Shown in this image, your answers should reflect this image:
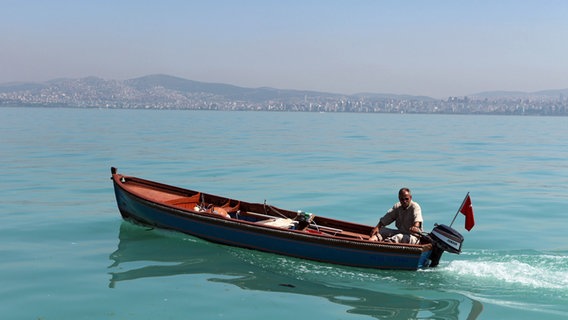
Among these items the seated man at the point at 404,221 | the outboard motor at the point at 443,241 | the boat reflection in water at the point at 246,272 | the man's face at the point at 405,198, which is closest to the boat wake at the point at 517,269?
the outboard motor at the point at 443,241

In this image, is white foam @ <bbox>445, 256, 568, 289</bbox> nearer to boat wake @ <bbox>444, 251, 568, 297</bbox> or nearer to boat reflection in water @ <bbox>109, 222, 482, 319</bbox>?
boat wake @ <bbox>444, 251, 568, 297</bbox>

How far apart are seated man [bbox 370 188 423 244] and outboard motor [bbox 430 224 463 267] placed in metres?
0.45

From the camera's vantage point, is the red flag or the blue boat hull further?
the blue boat hull

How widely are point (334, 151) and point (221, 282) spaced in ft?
114

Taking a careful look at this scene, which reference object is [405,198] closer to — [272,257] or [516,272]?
[516,272]

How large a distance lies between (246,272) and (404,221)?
4.08 meters

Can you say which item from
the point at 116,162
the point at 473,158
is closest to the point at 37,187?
the point at 116,162

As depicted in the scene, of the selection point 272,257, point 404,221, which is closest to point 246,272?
point 272,257

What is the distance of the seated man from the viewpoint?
14.4 m

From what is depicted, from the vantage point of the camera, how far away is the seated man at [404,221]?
14367mm

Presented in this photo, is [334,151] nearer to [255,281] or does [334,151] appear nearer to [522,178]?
[522,178]

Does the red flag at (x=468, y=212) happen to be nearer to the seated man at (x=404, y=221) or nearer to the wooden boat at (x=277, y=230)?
the wooden boat at (x=277, y=230)

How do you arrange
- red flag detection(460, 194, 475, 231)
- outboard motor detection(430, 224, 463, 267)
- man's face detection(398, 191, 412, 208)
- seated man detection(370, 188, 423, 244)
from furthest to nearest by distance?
1. seated man detection(370, 188, 423, 244)
2. man's face detection(398, 191, 412, 208)
3. outboard motor detection(430, 224, 463, 267)
4. red flag detection(460, 194, 475, 231)

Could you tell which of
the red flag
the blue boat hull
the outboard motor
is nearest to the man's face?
the outboard motor
